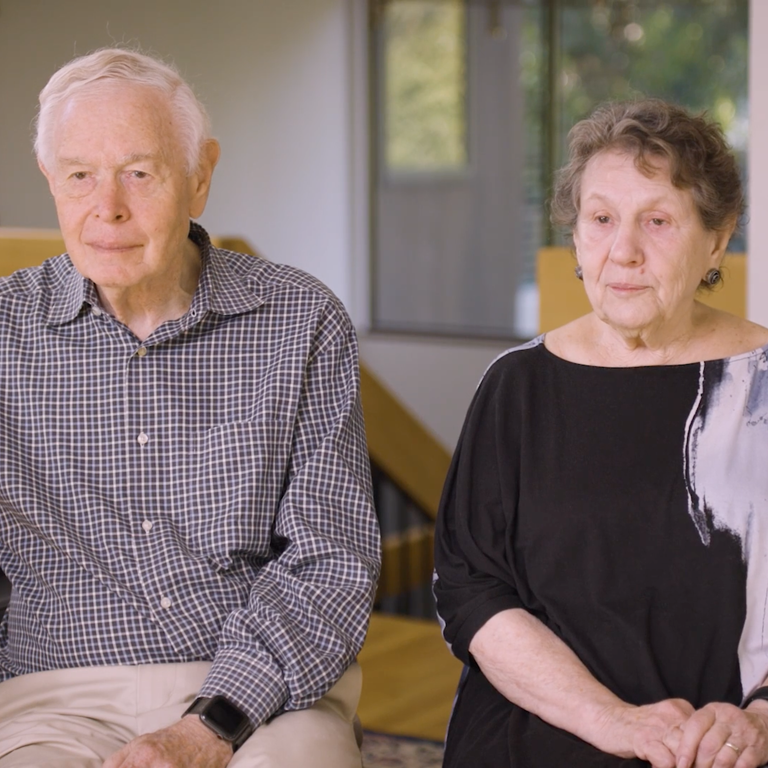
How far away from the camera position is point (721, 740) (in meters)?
1.43

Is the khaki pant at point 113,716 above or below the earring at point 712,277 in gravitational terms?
below

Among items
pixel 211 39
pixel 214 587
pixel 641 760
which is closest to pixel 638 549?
pixel 641 760

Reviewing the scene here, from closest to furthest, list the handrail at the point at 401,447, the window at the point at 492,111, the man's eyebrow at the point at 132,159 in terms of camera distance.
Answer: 1. the man's eyebrow at the point at 132,159
2. the handrail at the point at 401,447
3. the window at the point at 492,111

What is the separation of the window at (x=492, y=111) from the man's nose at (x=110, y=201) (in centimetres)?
560

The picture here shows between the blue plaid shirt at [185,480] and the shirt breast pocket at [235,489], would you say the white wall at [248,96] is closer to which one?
the blue plaid shirt at [185,480]

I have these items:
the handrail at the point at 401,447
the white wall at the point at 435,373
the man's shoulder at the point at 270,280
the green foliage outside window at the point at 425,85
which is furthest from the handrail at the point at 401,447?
the green foliage outside window at the point at 425,85

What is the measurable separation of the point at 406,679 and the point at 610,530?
74.6 inches

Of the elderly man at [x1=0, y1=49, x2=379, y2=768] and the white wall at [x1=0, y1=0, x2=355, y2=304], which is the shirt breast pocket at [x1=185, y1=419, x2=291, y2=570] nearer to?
the elderly man at [x1=0, y1=49, x2=379, y2=768]

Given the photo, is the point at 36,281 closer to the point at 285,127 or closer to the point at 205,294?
the point at 205,294

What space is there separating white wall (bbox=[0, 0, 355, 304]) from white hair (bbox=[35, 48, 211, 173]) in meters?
0.24

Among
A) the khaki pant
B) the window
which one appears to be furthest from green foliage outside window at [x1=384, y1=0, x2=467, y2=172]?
the khaki pant

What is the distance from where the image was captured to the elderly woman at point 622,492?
1574 millimetres

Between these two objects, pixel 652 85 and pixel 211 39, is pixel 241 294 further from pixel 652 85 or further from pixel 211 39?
pixel 652 85

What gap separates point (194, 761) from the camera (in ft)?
4.80
